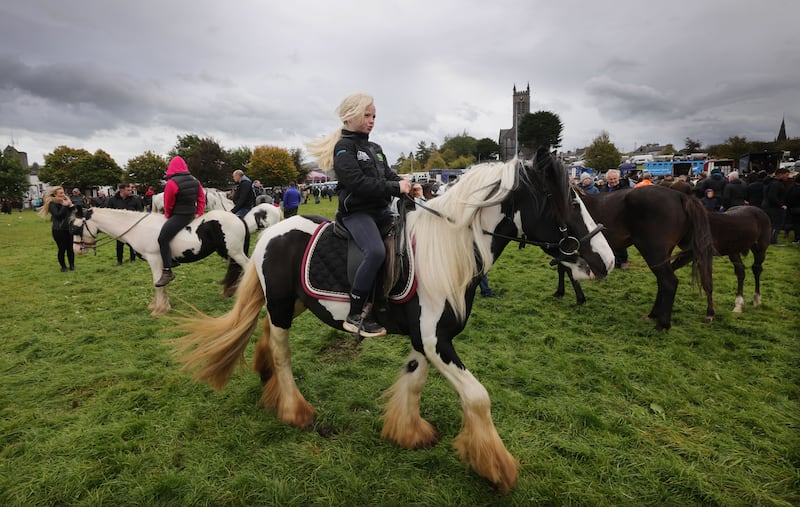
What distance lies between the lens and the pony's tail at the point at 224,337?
339 cm

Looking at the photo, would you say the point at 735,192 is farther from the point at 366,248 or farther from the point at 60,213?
the point at 60,213

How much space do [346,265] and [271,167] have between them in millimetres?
64192

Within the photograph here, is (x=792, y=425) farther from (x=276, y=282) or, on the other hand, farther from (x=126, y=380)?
(x=126, y=380)

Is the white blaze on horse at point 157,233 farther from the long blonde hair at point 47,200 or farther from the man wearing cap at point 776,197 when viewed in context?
the man wearing cap at point 776,197

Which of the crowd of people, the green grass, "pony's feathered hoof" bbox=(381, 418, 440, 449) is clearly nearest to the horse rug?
"pony's feathered hoof" bbox=(381, 418, 440, 449)

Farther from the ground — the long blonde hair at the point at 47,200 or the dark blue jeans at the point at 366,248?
the long blonde hair at the point at 47,200

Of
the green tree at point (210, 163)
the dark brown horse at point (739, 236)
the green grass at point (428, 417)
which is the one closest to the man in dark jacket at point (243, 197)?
the green grass at point (428, 417)

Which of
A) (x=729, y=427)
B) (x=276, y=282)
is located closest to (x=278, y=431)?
(x=276, y=282)

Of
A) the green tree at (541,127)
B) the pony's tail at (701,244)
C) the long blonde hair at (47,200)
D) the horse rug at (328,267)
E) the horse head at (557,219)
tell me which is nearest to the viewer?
the horse head at (557,219)

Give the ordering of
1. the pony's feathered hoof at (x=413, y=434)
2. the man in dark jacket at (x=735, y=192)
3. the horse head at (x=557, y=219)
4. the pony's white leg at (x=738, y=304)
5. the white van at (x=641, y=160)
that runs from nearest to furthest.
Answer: the horse head at (x=557, y=219)
the pony's feathered hoof at (x=413, y=434)
the pony's white leg at (x=738, y=304)
the man in dark jacket at (x=735, y=192)
the white van at (x=641, y=160)

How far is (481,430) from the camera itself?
2.54m

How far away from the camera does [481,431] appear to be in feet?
8.31

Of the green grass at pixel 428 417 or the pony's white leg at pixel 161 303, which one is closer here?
the green grass at pixel 428 417

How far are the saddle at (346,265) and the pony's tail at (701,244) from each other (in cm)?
504
